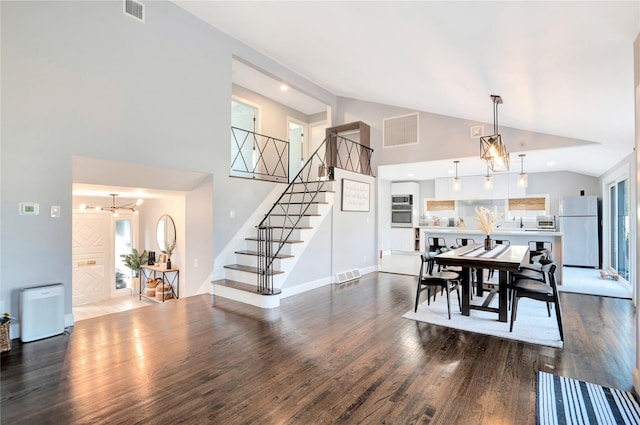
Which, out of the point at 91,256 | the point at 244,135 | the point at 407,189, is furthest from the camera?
the point at 407,189

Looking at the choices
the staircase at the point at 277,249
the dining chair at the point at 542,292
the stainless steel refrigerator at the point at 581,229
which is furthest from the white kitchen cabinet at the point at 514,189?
the dining chair at the point at 542,292

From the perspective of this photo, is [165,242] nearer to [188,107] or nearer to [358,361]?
[188,107]

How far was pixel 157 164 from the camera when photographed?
4410 mm

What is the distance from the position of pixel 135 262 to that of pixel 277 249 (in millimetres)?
3872

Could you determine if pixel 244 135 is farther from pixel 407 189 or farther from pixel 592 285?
pixel 592 285

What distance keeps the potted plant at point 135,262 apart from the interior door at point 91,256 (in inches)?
15.7

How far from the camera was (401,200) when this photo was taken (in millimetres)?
9984

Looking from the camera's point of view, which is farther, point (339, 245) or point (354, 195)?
point (354, 195)

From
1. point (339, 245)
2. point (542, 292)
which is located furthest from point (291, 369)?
point (339, 245)

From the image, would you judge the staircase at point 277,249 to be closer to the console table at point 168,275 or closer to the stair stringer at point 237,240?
the stair stringer at point 237,240

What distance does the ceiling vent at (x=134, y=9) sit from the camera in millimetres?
4065

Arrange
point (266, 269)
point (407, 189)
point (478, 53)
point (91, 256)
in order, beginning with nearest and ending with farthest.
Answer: point (478, 53) → point (266, 269) → point (91, 256) → point (407, 189)

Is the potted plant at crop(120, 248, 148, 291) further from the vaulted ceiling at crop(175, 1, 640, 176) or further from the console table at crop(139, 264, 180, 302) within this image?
the vaulted ceiling at crop(175, 1, 640, 176)

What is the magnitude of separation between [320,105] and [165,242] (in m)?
5.02
